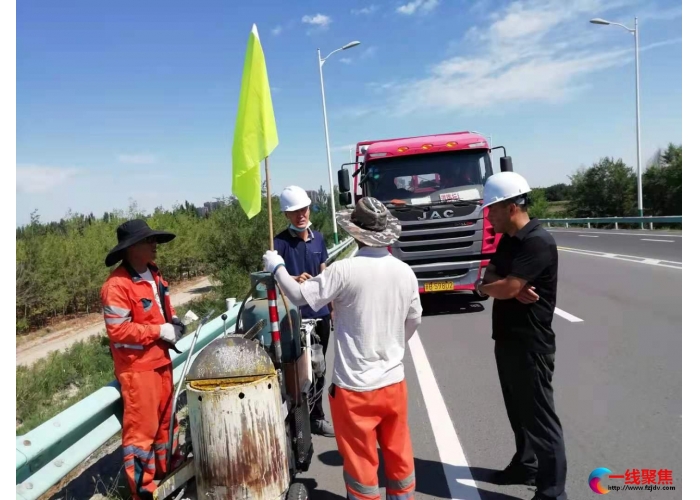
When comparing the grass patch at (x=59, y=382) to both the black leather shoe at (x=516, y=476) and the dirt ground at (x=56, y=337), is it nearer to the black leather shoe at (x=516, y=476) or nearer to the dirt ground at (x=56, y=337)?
the dirt ground at (x=56, y=337)

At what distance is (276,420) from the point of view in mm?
2715

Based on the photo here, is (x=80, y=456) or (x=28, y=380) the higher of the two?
(x=80, y=456)

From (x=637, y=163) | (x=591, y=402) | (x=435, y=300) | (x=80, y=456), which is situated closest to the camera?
(x=80, y=456)

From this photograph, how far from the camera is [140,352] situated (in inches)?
131

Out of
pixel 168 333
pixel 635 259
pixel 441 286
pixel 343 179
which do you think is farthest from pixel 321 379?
pixel 635 259

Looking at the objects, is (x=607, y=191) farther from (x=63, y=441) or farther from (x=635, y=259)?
(x=63, y=441)

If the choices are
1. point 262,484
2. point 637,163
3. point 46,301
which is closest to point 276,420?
point 262,484

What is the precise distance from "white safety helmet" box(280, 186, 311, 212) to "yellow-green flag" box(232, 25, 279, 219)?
0.91 m

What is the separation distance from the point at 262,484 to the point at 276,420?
0.33m

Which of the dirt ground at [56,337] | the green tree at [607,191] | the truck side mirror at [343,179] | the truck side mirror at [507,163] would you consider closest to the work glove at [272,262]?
→ the truck side mirror at [343,179]

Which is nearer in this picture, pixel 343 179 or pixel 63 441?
pixel 63 441

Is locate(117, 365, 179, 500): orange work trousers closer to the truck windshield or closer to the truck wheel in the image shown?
the truck wheel

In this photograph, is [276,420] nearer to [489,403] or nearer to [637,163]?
[489,403]

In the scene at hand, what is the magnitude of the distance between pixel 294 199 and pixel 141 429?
6.92ft
